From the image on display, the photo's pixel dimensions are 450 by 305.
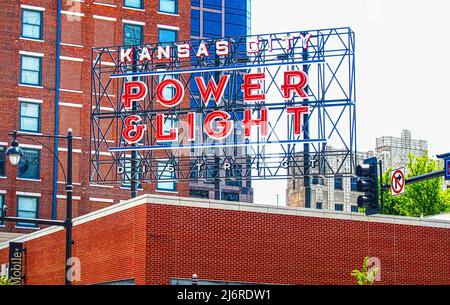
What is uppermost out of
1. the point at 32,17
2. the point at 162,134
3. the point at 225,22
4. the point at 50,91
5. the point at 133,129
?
the point at 225,22

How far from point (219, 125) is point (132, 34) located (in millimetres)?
29981

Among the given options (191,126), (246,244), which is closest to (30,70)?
(191,126)

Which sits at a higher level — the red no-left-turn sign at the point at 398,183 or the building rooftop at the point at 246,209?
the red no-left-turn sign at the point at 398,183

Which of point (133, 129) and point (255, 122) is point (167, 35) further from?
point (255, 122)

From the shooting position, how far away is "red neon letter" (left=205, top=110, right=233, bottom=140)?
53.2 meters

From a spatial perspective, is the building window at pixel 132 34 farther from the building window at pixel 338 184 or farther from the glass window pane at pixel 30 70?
the building window at pixel 338 184

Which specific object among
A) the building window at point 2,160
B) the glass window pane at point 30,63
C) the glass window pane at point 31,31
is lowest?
the building window at point 2,160

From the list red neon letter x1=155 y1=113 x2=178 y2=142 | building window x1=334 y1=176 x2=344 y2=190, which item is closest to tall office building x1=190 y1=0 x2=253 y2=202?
building window x1=334 y1=176 x2=344 y2=190

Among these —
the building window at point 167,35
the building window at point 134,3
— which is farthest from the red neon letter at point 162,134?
the building window at point 134,3

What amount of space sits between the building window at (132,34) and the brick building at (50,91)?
8 centimetres

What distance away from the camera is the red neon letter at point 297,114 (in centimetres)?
5196

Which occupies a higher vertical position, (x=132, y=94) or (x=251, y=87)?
(x=251, y=87)

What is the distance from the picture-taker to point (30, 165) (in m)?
76.8
